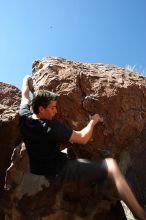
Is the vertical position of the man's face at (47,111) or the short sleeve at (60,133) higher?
the man's face at (47,111)

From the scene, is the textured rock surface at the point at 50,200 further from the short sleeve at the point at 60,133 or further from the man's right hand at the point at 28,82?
the short sleeve at the point at 60,133

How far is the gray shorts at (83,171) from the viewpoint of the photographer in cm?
437

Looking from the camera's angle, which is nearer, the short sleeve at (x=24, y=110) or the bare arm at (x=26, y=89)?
the short sleeve at (x=24, y=110)

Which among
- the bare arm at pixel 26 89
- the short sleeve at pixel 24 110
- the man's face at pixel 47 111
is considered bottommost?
the man's face at pixel 47 111

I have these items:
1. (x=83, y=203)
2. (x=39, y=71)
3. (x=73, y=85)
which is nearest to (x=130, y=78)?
(x=73, y=85)

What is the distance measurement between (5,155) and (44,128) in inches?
77.0

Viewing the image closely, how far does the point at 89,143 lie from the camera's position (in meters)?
5.56

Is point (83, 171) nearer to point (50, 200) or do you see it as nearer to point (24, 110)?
point (24, 110)

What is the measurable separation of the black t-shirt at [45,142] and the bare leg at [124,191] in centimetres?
59

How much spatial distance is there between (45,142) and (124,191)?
3.51 ft

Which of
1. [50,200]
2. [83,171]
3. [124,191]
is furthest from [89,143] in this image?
[124,191]

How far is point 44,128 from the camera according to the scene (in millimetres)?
4359

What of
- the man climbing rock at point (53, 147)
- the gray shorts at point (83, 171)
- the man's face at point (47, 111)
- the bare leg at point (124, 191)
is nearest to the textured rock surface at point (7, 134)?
the man climbing rock at point (53, 147)

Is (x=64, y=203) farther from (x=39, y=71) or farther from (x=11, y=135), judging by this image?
(x=39, y=71)
